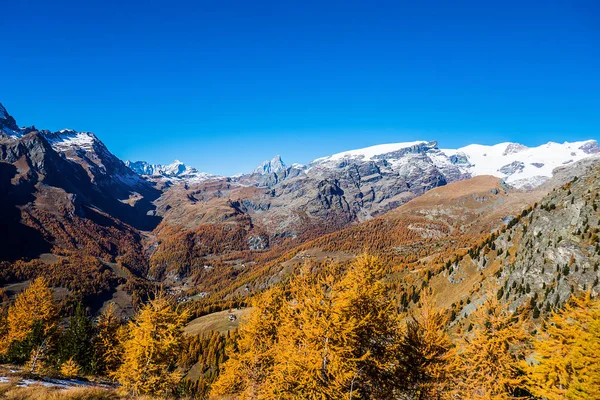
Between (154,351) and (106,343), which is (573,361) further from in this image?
(106,343)

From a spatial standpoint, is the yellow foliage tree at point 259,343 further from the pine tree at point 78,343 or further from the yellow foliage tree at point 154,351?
the pine tree at point 78,343

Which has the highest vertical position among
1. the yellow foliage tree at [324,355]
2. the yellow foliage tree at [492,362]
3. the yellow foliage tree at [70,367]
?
the yellow foliage tree at [324,355]

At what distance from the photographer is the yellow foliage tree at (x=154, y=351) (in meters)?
29.2

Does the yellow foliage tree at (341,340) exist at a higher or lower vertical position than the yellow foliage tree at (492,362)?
higher

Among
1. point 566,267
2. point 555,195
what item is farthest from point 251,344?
point 555,195

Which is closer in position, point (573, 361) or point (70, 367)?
point (573, 361)

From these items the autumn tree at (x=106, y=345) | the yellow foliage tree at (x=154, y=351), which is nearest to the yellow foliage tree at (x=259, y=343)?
the yellow foliage tree at (x=154, y=351)

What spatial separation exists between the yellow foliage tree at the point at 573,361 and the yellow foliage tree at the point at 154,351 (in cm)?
3152

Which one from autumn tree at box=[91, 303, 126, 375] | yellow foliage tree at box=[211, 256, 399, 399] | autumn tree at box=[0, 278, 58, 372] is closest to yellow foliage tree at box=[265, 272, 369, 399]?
yellow foliage tree at box=[211, 256, 399, 399]

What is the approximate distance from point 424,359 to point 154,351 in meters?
25.5

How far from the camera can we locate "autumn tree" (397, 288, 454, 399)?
73.8 ft

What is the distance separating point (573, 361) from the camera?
20156 millimetres

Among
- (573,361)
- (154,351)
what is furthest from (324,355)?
(154,351)

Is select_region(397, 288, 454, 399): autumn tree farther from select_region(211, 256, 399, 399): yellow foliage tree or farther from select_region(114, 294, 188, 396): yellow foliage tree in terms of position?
select_region(114, 294, 188, 396): yellow foliage tree
